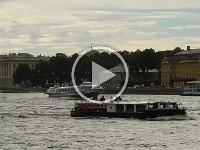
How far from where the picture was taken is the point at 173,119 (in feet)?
172

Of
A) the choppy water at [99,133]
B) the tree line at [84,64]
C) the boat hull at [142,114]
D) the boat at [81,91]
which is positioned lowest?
the choppy water at [99,133]

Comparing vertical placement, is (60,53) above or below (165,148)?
above

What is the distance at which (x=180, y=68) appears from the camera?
15488 centimetres

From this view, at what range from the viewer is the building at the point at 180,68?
150750 mm

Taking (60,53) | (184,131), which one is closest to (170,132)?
(184,131)

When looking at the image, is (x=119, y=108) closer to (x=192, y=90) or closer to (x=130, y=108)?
(x=130, y=108)

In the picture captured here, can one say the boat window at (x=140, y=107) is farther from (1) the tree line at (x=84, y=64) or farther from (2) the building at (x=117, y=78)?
(2) the building at (x=117, y=78)

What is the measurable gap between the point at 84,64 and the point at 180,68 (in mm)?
24910

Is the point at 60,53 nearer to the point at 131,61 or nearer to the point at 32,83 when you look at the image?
the point at 32,83

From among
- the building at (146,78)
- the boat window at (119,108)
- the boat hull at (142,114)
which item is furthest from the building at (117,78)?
the boat window at (119,108)

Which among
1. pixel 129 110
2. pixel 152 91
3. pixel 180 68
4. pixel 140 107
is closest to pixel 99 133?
pixel 140 107

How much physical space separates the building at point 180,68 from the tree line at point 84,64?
4030 mm

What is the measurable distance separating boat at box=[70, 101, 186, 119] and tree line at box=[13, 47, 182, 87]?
3943 inches

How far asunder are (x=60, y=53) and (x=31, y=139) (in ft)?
510
